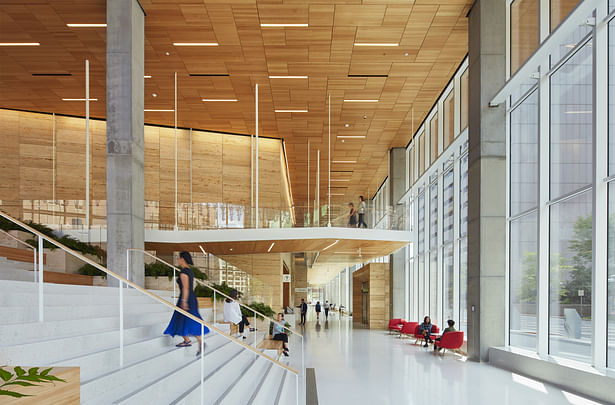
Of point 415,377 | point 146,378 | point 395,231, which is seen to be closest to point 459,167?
point 395,231

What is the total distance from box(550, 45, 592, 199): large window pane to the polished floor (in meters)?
3.68

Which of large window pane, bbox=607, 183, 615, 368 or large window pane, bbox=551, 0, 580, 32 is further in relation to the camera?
large window pane, bbox=551, 0, 580, 32

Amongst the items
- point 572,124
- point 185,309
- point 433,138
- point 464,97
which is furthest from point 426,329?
point 185,309

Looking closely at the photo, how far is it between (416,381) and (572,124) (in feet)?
18.1

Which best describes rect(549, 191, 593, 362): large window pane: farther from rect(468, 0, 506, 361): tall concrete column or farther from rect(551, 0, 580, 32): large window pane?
rect(551, 0, 580, 32): large window pane

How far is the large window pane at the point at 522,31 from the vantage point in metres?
11.5

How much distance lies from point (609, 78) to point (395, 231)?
39.0ft

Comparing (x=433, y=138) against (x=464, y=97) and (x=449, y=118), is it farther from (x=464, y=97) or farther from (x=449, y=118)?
(x=464, y=97)

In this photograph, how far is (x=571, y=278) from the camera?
9.88 m

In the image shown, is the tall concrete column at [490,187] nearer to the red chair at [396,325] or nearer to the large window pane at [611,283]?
the large window pane at [611,283]

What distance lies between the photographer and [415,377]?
10.9 m

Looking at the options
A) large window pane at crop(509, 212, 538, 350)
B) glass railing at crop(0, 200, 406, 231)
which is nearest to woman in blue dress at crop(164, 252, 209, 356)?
large window pane at crop(509, 212, 538, 350)

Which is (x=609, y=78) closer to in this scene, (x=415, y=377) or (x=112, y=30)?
(x=415, y=377)

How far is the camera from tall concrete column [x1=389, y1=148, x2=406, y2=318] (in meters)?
26.0
